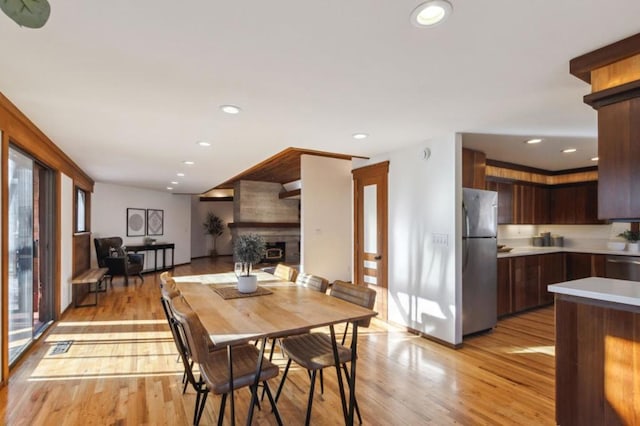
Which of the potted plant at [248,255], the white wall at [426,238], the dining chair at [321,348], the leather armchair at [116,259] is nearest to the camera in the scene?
the dining chair at [321,348]

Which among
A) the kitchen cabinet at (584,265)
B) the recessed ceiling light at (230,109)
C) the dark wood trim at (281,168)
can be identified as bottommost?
the kitchen cabinet at (584,265)

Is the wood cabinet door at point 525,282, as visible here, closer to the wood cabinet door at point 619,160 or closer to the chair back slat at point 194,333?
the wood cabinet door at point 619,160

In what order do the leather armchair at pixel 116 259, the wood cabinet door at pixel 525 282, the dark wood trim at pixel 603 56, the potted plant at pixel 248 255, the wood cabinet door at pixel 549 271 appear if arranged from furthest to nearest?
the leather armchair at pixel 116 259 < the wood cabinet door at pixel 549 271 < the wood cabinet door at pixel 525 282 < the potted plant at pixel 248 255 < the dark wood trim at pixel 603 56

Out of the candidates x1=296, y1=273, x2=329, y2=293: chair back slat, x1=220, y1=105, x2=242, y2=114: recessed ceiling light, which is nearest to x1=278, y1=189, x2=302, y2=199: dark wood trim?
x1=296, y1=273, x2=329, y2=293: chair back slat

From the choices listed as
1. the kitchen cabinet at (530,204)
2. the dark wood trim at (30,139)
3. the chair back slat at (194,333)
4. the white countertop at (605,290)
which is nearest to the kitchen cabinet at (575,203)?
the kitchen cabinet at (530,204)

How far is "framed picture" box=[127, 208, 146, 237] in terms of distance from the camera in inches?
319

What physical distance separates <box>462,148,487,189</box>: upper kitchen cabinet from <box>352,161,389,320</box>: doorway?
91cm

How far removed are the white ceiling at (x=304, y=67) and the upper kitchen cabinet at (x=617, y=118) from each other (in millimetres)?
107

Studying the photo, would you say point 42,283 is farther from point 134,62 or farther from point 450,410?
point 450,410

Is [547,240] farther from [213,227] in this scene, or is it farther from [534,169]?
[213,227]

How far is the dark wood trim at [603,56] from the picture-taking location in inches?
61.5

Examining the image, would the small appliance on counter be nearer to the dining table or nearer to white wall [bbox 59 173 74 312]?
the dining table

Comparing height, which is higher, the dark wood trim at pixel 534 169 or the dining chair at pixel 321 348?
the dark wood trim at pixel 534 169

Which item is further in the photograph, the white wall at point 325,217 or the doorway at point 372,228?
the white wall at point 325,217
